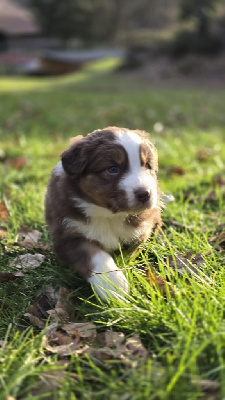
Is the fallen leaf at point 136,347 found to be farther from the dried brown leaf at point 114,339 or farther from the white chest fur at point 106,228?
the white chest fur at point 106,228

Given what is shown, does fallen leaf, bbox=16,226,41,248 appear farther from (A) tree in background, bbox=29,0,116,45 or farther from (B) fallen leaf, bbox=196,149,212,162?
(A) tree in background, bbox=29,0,116,45

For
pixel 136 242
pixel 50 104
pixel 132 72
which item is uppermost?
pixel 136 242

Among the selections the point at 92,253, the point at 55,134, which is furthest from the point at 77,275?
the point at 55,134

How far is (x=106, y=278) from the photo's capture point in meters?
2.92

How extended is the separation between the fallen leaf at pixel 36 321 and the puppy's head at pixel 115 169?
81 centimetres

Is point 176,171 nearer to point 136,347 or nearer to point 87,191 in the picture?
point 87,191

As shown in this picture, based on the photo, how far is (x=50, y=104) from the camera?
12.2 m

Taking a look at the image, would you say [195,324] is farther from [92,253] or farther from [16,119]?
[16,119]

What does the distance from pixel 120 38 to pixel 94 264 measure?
1787 inches

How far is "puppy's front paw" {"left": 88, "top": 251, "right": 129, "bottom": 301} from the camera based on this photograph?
9.26 ft

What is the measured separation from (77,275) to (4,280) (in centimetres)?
49

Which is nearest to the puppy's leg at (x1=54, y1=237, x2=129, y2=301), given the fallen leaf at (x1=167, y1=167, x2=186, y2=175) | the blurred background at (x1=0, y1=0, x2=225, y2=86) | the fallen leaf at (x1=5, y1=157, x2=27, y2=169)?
the fallen leaf at (x1=167, y1=167, x2=186, y2=175)

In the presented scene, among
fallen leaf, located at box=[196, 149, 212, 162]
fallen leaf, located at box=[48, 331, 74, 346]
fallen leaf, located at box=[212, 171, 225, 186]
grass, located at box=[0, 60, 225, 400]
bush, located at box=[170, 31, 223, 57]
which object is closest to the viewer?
grass, located at box=[0, 60, 225, 400]

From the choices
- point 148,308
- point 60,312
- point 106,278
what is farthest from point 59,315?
point 148,308
